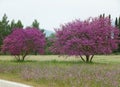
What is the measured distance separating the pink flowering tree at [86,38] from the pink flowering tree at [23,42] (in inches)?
210

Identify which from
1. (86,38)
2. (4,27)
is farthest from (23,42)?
(4,27)

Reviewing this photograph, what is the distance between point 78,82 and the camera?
14.1 metres

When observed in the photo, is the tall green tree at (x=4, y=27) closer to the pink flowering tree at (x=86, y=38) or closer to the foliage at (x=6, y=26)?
the foliage at (x=6, y=26)

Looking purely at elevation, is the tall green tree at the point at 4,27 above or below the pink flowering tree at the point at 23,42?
above

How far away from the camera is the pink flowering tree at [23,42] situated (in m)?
39.0

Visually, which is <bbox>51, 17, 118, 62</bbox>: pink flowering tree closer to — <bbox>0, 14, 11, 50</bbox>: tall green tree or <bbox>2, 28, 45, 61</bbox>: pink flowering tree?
<bbox>2, 28, 45, 61</bbox>: pink flowering tree

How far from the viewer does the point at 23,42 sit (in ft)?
129

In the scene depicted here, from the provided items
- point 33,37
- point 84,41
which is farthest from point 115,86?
point 33,37

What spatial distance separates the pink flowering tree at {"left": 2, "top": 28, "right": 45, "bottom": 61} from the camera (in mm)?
39000

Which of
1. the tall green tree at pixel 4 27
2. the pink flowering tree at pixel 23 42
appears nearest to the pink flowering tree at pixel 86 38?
the pink flowering tree at pixel 23 42

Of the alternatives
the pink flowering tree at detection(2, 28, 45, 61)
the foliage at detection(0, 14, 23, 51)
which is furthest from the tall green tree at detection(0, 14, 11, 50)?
the pink flowering tree at detection(2, 28, 45, 61)

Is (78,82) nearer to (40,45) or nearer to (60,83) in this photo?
(60,83)

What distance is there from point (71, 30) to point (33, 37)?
7.20 meters

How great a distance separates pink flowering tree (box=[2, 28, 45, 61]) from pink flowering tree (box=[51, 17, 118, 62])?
5325mm
